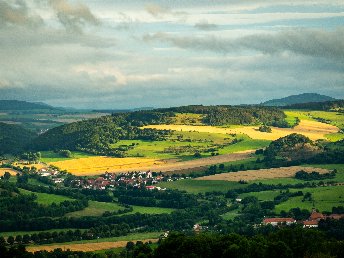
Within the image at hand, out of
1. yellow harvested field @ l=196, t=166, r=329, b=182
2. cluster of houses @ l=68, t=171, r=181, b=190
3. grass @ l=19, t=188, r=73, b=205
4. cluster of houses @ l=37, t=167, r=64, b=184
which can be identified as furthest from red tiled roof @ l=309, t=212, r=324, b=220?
cluster of houses @ l=37, t=167, r=64, b=184

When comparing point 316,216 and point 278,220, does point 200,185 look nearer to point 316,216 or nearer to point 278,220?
point 278,220

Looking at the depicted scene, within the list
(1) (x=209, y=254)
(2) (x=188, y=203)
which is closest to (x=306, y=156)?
(2) (x=188, y=203)

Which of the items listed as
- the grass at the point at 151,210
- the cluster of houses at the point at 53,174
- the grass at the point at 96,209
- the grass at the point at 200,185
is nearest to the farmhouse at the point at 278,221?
the grass at the point at 151,210

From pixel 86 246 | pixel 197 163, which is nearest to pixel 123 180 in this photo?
pixel 197 163

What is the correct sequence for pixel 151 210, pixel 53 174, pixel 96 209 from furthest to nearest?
pixel 53 174
pixel 96 209
pixel 151 210

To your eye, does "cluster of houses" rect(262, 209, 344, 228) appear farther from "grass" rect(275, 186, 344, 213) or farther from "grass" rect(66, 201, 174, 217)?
"grass" rect(66, 201, 174, 217)

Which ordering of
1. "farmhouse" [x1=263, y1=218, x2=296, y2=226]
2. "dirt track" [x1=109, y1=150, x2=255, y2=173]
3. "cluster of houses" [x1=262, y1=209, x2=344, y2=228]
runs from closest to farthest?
"cluster of houses" [x1=262, y1=209, x2=344, y2=228] < "farmhouse" [x1=263, y1=218, x2=296, y2=226] < "dirt track" [x1=109, y1=150, x2=255, y2=173]

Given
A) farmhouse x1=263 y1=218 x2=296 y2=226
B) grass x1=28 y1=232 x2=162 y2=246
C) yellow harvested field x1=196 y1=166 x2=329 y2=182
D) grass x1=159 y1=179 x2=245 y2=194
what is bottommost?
grass x1=28 y1=232 x2=162 y2=246

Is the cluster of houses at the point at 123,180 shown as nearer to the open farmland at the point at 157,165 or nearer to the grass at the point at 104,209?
the open farmland at the point at 157,165
